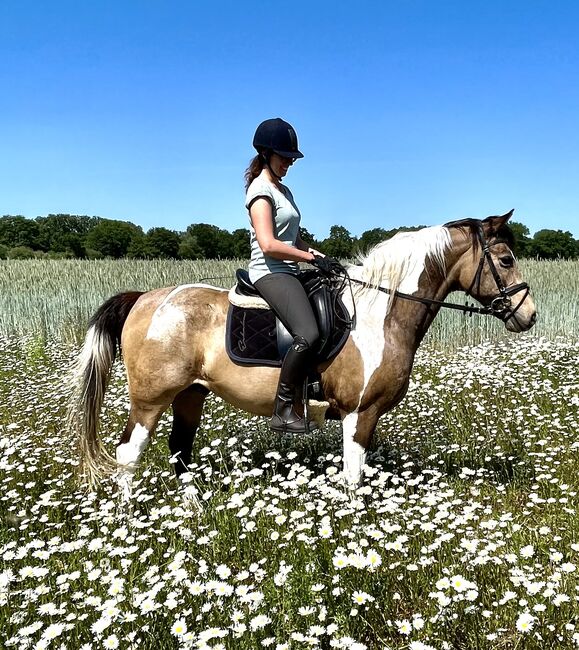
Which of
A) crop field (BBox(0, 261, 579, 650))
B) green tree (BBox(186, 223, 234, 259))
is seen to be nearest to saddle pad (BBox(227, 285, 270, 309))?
crop field (BBox(0, 261, 579, 650))

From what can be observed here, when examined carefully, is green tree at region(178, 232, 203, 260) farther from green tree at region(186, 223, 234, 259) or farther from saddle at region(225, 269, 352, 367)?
saddle at region(225, 269, 352, 367)

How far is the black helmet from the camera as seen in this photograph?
3.97 metres

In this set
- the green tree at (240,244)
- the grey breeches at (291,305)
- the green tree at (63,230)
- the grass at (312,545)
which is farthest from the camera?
the green tree at (63,230)

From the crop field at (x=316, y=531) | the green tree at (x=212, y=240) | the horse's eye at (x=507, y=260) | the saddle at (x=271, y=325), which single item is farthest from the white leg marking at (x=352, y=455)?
the green tree at (x=212, y=240)

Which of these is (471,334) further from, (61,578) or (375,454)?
(61,578)

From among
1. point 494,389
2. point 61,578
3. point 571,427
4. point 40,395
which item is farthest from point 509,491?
point 40,395

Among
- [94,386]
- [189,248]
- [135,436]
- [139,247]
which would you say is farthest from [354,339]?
[139,247]

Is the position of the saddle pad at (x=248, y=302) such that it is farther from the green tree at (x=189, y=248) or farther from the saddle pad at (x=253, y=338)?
the green tree at (x=189, y=248)

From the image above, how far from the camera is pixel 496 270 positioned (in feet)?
14.0

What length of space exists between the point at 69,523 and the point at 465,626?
122 inches

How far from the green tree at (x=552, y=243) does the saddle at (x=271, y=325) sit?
73062mm

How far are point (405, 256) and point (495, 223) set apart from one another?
761 millimetres

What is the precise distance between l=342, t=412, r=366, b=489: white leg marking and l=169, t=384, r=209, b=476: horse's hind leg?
4.68 feet

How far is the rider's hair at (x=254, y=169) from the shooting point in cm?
418
